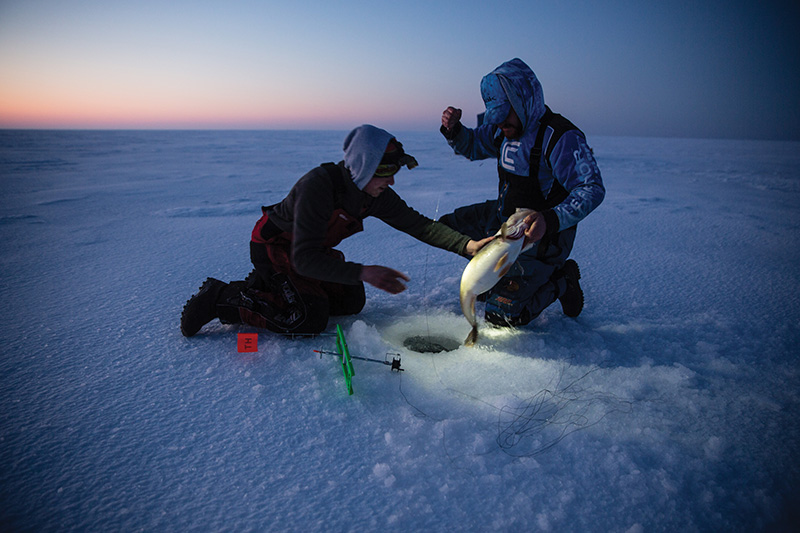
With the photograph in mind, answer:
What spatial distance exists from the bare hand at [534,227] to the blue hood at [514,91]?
60 centimetres

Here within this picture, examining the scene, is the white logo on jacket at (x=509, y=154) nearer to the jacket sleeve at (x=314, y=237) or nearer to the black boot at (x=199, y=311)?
the jacket sleeve at (x=314, y=237)

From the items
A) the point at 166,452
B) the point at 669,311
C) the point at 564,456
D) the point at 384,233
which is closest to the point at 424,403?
the point at 564,456

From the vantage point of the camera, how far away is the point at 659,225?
15.3 ft

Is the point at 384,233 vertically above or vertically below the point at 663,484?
above

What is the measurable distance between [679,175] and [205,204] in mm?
9725

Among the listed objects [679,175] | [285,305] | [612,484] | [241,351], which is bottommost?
[612,484]

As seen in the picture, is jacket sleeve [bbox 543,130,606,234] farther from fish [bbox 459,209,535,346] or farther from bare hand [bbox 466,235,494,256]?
bare hand [bbox 466,235,494,256]

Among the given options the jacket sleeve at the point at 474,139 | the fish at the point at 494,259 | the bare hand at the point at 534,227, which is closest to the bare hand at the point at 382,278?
the fish at the point at 494,259

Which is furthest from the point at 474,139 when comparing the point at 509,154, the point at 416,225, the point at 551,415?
the point at 551,415

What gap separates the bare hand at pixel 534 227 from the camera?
1.93m

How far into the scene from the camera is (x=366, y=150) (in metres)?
1.89

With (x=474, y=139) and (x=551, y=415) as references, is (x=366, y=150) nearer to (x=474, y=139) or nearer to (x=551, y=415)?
(x=474, y=139)

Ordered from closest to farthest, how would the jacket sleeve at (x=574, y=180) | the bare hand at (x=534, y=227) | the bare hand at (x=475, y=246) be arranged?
the bare hand at (x=534, y=227)
the jacket sleeve at (x=574, y=180)
the bare hand at (x=475, y=246)

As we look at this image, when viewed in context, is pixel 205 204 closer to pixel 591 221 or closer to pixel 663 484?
pixel 591 221
